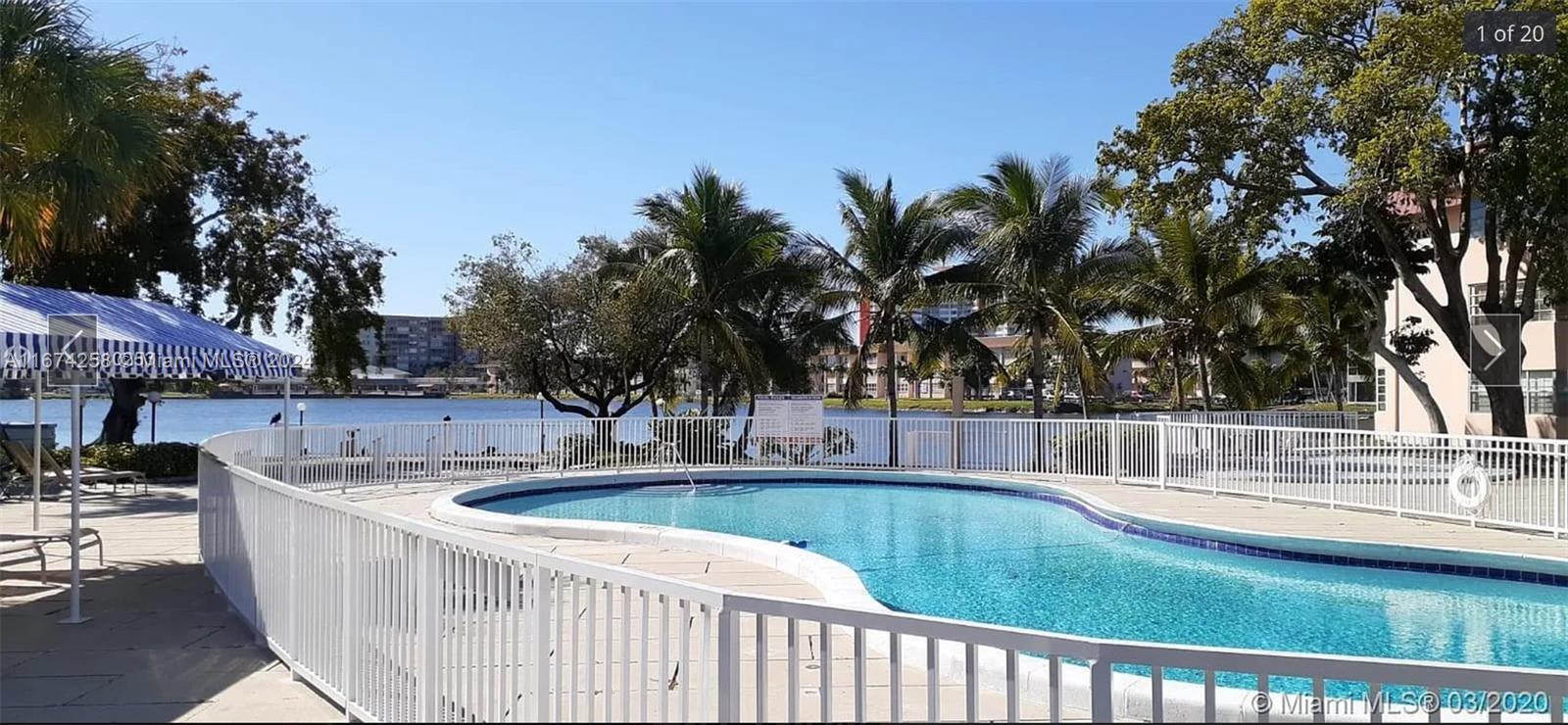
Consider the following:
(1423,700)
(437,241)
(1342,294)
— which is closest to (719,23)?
(1423,700)

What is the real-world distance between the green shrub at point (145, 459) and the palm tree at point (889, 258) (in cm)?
1276

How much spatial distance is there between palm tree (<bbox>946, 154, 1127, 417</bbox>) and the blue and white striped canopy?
Result: 50.7 ft

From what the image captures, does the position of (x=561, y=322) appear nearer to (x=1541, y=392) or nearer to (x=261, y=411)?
(x=1541, y=392)

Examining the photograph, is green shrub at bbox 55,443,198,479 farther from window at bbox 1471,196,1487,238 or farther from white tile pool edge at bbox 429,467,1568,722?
window at bbox 1471,196,1487,238

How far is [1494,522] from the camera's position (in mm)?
11016

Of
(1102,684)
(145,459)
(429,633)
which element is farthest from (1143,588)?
(145,459)

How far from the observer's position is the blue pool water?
7570mm

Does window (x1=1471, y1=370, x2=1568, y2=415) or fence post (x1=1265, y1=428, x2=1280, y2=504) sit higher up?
window (x1=1471, y1=370, x2=1568, y2=415)

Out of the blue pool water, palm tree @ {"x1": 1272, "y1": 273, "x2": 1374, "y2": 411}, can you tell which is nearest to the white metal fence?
the blue pool water

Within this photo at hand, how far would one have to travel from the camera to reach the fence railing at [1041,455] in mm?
11156

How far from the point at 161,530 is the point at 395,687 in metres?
8.20

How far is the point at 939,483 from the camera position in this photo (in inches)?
684

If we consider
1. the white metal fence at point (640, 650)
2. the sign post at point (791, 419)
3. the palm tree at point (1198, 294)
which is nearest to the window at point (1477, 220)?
the palm tree at point (1198, 294)

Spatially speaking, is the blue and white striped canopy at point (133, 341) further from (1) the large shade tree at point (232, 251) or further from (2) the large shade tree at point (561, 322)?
(2) the large shade tree at point (561, 322)
